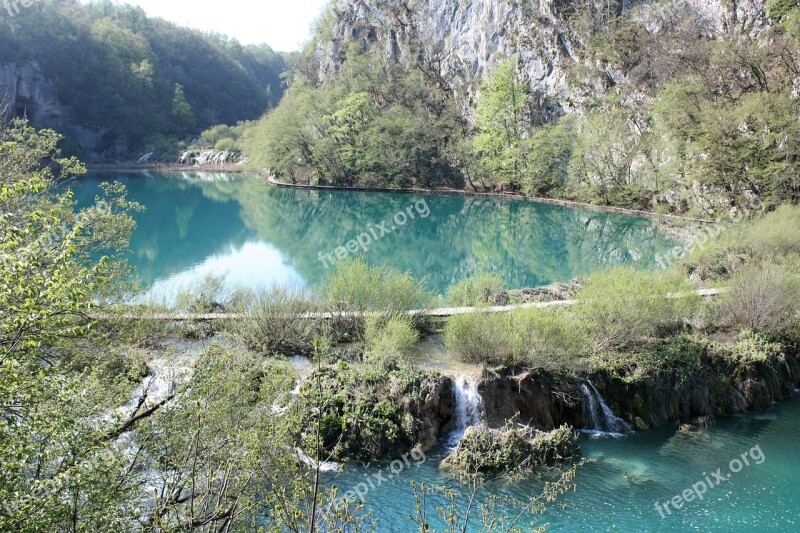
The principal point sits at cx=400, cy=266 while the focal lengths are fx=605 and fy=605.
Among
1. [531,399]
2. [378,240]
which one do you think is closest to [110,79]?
[378,240]

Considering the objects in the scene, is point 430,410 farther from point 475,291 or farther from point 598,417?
point 475,291

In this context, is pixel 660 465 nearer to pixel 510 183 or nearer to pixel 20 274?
pixel 20 274

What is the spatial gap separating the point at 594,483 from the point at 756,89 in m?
32.5

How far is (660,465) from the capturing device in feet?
38.5

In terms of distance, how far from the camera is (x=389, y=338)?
1392cm

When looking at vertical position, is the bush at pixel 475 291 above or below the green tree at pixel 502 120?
below

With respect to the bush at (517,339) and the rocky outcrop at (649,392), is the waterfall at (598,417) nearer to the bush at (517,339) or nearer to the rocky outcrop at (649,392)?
the rocky outcrop at (649,392)

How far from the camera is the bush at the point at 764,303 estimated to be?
628 inches

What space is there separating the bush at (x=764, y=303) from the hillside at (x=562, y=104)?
1727cm

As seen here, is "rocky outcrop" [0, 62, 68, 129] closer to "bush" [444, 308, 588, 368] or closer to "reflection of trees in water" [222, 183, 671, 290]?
"reflection of trees in water" [222, 183, 671, 290]

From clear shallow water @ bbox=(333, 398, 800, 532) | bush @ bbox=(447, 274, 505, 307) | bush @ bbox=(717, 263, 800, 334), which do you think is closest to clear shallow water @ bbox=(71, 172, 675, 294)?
bush @ bbox=(447, 274, 505, 307)

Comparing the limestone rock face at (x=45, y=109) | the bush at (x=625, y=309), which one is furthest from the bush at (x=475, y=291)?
the limestone rock face at (x=45, y=109)

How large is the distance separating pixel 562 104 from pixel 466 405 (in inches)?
1778

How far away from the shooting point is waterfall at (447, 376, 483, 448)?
12.9 meters
